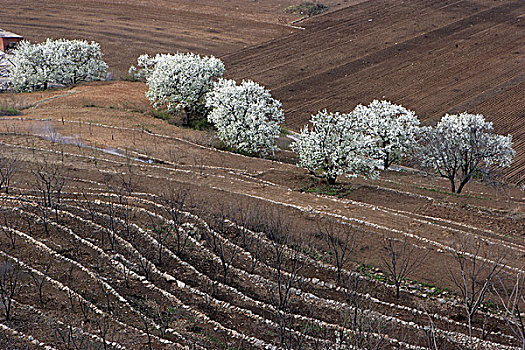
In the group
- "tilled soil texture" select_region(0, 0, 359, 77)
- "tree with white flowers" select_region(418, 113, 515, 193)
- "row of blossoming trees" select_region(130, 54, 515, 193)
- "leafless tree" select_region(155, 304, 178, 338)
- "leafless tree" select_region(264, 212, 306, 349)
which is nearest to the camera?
"leafless tree" select_region(155, 304, 178, 338)

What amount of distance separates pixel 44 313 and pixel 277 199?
13762mm

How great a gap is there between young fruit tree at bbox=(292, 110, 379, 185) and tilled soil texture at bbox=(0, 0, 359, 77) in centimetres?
3531

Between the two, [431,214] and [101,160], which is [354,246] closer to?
[431,214]

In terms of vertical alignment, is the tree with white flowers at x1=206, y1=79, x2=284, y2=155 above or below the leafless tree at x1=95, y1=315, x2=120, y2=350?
above

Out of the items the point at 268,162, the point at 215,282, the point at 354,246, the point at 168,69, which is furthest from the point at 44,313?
the point at 168,69

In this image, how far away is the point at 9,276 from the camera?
20.0 m

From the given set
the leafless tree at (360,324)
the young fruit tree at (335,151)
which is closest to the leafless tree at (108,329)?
the leafless tree at (360,324)

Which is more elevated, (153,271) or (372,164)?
(372,164)

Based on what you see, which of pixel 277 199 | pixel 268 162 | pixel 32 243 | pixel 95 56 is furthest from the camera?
pixel 95 56

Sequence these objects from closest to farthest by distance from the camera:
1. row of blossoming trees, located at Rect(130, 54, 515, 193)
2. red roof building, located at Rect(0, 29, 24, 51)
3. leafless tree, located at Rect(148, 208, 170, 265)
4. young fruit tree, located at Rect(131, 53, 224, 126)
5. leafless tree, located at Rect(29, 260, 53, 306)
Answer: leafless tree, located at Rect(29, 260, 53, 306), leafless tree, located at Rect(148, 208, 170, 265), row of blossoming trees, located at Rect(130, 54, 515, 193), young fruit tree, located at Rect(131, 53, 224, 126), red roof building, located at Rect(0, 29, 24, 51)

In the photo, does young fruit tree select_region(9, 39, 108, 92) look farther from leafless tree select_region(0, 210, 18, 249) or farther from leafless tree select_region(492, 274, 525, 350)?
leafless tree select_region(492, 274, 525, 350)

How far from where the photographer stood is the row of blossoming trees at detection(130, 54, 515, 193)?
3538 centimetres

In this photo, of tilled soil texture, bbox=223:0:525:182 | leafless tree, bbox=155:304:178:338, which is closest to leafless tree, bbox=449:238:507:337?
leafless tree, bbox=155:304:178:338

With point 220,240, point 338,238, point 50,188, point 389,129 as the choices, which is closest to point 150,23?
point 389,129
